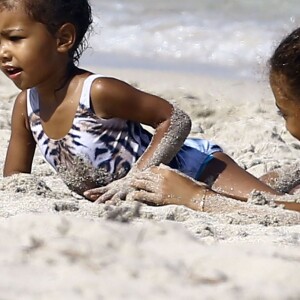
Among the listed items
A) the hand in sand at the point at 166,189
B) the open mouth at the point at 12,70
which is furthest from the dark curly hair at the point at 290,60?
the open mouth at the point at 12,70

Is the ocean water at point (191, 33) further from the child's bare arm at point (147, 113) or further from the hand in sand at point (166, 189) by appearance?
the hand in sand at point (166, 189)

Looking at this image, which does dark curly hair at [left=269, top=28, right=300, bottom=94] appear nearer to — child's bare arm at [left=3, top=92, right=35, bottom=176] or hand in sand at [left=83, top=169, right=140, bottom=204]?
hand in sand at [left=83, top=169, right=140, bottom=204]

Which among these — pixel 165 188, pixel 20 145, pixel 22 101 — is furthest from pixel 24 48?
pixel 165 188

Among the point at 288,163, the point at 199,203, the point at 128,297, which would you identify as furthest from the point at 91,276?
the point at 288,163

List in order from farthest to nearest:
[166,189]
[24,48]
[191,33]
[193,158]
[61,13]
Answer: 1. [191,33]
2. [193,158]
3. [61,13]
4. [24,48]
5. [166,189]

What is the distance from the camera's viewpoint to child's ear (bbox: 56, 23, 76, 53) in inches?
145

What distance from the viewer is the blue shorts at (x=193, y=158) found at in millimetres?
3887

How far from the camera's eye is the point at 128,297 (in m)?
1.65

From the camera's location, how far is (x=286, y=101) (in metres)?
3.33

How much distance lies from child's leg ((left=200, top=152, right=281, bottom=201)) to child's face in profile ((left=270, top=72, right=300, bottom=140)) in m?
0.39

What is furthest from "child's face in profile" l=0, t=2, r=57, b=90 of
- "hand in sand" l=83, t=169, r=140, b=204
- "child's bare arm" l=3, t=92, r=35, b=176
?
"hand in sand" l=83, t=169, r=140, b=204

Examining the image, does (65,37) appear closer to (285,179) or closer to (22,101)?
(22,101)

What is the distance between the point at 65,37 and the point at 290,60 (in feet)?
3.20

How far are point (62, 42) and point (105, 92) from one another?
292 millimetres
